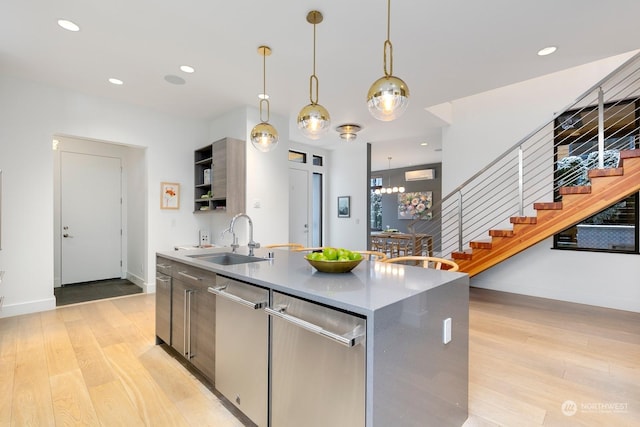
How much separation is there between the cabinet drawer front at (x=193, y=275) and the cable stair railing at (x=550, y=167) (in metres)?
3.51

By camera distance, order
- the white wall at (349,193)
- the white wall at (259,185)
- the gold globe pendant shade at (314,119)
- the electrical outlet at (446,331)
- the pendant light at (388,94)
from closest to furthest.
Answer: the electrical outlet at (446,331), the pendant light at (388,94), the gold globe pendant shade at (314,119), the white wall at (259,185), the white wall at (349,193)

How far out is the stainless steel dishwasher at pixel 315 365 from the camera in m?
1.17

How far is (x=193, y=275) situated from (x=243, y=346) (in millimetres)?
762

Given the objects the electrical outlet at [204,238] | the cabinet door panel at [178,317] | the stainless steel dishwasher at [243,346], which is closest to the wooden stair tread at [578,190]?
the stainless steel dishwasher at [243,346]

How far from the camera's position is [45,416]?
187 centimetres

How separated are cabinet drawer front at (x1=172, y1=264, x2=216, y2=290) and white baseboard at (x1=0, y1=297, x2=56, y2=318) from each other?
270cm

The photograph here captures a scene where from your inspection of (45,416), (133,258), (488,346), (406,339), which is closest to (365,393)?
(406,339)

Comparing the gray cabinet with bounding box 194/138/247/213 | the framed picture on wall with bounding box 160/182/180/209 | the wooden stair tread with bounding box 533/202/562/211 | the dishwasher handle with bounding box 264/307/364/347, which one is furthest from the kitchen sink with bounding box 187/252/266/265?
the wooden stair tread with bounding box 533/202/562/211

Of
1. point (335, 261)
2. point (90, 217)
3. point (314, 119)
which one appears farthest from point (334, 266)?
point (90, 217)

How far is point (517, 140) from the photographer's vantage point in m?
4.77

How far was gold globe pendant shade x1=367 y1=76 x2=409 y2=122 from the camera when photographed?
2.05m

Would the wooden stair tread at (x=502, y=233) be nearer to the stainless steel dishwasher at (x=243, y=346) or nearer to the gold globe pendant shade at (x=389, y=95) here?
the gold globe pendant shade at (x=389, y=95)

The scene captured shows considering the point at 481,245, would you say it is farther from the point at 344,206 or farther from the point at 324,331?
the point at 344,206

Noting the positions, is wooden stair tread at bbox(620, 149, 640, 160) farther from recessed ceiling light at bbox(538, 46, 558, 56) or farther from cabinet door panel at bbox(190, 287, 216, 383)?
cabinet door panel at bbox(190, 287, 216, 383)
